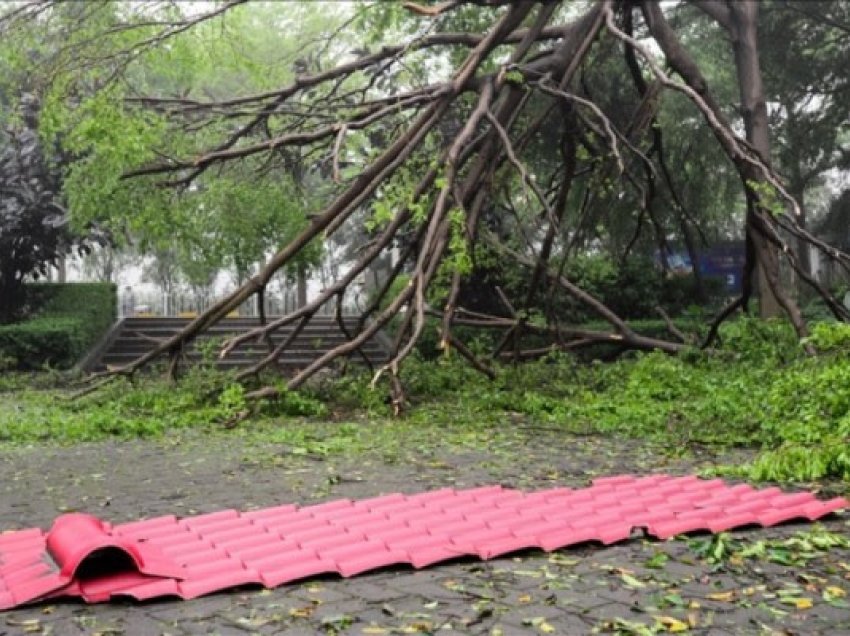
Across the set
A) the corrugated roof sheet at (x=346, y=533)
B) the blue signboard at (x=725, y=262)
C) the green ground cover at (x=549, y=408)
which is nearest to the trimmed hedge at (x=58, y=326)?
the green ground cover at (x=549, y=408)

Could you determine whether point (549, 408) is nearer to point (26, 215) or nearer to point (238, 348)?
point (238, 348)

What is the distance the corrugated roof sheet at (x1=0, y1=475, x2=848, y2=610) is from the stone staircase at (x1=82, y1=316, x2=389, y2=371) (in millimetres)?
10738

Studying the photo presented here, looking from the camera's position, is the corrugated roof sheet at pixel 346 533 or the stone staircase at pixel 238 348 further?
the stone staircase at pixel 238 348

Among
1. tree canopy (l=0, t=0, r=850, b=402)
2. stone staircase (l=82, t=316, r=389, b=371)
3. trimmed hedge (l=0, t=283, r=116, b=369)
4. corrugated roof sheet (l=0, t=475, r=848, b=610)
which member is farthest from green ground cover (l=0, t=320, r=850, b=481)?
stone staircase (l=82, t=316, r=389, b=371)

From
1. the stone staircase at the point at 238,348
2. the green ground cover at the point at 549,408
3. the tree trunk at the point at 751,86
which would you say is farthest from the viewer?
the stone staircase at the point at 238,348

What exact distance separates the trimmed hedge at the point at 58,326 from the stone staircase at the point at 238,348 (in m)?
0.34

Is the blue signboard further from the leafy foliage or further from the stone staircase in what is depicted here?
the leafy foliage

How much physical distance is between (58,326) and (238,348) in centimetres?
339

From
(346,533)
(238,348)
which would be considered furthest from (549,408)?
(238,348)

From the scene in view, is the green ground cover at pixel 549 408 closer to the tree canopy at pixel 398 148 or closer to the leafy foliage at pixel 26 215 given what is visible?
the tree canopy at pixel 398 148

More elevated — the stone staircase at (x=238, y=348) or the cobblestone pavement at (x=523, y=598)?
the stone staircase at (x=238, y=348)

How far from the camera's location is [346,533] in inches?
175

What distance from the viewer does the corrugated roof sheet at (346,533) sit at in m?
3.66

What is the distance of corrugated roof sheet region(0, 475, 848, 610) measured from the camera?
3.66 m
